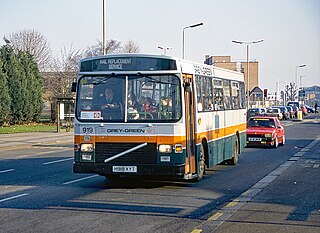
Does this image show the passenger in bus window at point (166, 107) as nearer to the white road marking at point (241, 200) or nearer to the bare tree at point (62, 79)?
the white road marking at point (241, 200)

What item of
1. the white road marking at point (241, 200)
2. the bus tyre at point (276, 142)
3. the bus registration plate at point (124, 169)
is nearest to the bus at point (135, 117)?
the bus registration plate at point (124, 169)

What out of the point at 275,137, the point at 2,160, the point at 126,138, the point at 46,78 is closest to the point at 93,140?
the point at 126,138

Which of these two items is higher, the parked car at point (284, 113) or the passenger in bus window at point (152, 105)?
the passenger in bus window at point (152, 105)

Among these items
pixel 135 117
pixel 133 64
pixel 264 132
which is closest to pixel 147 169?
pixel 135 117

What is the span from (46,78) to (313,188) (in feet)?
159

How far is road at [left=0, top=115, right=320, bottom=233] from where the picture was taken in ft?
30.5

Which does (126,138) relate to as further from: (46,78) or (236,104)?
(46,78)

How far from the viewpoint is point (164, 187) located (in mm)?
13961

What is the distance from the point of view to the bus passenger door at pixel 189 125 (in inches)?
529

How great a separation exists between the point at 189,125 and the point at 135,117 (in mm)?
1327

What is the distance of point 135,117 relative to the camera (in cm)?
1315

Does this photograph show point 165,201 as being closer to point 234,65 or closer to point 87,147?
point 87,147

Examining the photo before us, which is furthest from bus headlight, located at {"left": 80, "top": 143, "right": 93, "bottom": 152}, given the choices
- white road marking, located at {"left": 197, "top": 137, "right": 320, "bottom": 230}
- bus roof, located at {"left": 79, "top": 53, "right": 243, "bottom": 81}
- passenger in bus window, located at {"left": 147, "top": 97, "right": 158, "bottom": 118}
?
white road marking, located at {"left": 197, "top": 137, "right": 320, "bottom": 230}

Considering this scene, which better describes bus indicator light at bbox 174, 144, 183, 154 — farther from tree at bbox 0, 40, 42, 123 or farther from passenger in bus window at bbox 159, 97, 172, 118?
tree at bbox 0, 40, 42, 123
